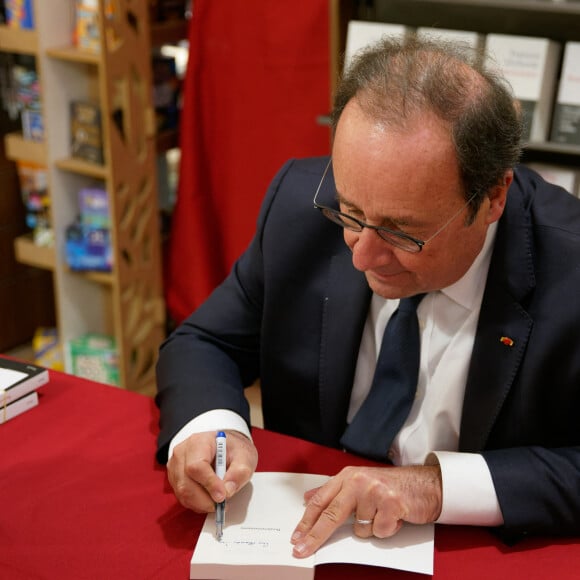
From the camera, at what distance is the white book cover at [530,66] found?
2.61 m

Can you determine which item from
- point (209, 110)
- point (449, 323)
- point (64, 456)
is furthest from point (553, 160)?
point (64, 456)

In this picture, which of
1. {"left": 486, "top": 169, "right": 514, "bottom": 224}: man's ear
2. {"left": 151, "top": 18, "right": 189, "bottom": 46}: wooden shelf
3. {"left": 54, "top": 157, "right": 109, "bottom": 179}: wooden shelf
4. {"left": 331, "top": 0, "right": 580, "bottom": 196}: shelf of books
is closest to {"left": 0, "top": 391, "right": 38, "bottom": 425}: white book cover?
{"left": 486, "top": 169, "right": 514, "bottom": 224}: man's ear

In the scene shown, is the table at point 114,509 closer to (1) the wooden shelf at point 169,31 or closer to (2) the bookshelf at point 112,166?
(2) the bookshelf at point 112,166

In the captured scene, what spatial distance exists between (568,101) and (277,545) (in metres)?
1.88

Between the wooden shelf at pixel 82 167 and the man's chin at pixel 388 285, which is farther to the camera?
the wooden shelf at pixel 82 167

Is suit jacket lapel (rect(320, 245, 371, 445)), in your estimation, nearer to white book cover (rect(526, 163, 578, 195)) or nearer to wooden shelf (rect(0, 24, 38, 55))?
white book cover (rect(526, 163, 578, 195))

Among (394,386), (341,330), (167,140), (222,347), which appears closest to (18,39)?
(167,140)

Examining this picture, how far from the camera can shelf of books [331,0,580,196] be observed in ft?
8.57

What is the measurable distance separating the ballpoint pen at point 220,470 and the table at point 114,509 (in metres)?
0.04

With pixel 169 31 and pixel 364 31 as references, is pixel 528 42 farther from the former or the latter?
pixel 169 31

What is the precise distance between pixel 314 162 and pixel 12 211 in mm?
2288

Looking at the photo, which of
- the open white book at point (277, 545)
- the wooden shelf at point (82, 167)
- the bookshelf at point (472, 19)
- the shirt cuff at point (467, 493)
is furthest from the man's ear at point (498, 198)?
the wooden shelf at point (82, 167)

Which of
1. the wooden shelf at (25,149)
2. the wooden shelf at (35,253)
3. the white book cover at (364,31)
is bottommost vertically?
the wooden shelf at (35,253)

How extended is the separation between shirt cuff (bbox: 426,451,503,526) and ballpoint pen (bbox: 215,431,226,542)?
31 centimetres
